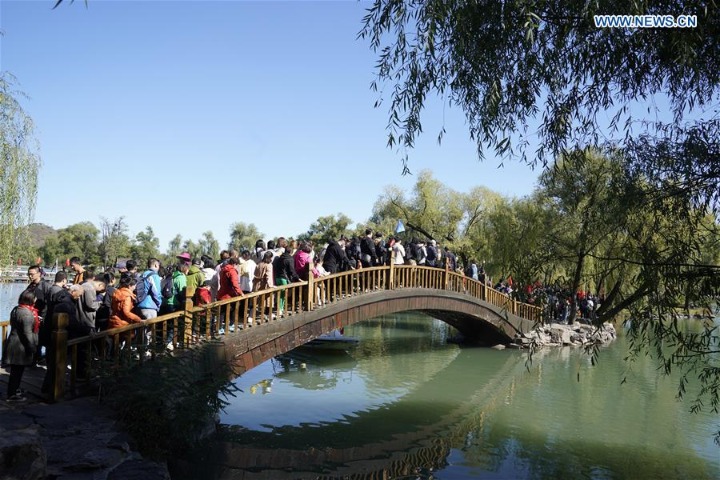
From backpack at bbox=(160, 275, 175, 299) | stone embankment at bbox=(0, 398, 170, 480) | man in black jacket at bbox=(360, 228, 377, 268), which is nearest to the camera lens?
stone embankment at bbox=(0, 398, 170, 480)

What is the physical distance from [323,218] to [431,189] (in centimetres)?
1549

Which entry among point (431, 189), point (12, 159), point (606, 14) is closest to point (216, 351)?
point (12, 159)

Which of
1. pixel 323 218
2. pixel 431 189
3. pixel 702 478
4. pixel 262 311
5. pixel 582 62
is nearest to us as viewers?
pixel 582 62

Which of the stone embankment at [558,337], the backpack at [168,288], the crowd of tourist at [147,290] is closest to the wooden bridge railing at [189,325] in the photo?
the crowd of tourist at [147,290]

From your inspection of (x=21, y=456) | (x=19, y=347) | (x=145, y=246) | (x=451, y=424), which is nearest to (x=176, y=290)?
(x=19, y=347)

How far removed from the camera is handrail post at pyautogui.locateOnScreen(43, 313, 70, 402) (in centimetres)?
652

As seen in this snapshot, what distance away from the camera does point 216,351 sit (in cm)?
908

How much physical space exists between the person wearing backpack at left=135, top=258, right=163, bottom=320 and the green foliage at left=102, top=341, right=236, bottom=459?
907mm

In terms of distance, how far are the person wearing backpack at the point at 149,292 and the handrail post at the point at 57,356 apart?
1.74 metres

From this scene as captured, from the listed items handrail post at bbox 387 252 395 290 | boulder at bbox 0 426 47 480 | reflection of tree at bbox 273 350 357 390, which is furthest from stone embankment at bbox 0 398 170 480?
handrail post at bbox 387 252 395 290

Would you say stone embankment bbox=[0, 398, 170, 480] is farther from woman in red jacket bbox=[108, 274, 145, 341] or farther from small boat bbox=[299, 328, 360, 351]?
small boat bbox=[299, 328, 360, 351]

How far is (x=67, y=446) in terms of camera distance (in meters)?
5.46

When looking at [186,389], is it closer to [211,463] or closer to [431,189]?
[211,463]

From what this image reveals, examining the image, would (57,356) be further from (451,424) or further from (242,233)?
(242,233)
